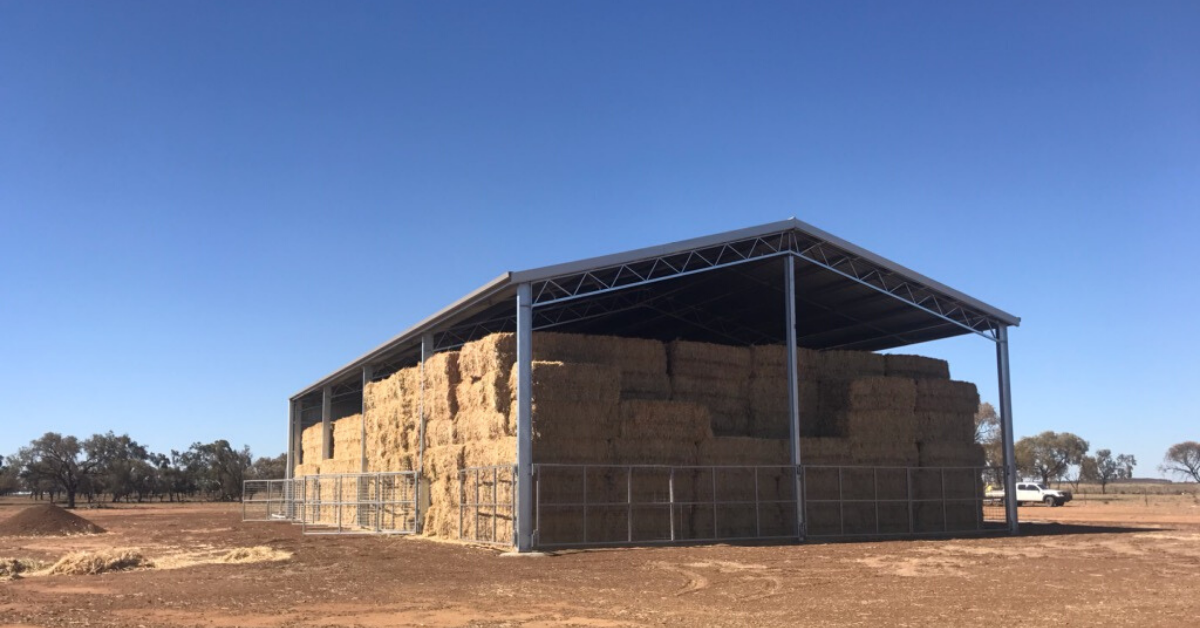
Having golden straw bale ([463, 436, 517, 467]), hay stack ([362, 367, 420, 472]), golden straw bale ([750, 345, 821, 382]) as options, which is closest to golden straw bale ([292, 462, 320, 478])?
hay stack ([362, 367, 420, 472])

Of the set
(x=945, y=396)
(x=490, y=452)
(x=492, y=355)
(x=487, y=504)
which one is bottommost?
(x=487, y=504)

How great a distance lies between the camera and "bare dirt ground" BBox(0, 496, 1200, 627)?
39.5ft

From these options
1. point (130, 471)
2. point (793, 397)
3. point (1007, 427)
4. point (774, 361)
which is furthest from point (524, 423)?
point (130, 471)

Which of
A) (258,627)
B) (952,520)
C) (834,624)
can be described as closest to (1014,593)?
(834,624)

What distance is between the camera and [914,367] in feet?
99.1

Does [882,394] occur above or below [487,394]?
below

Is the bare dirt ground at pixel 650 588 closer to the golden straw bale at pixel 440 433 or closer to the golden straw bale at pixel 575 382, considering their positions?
the golden straw bale at pixel 440 433

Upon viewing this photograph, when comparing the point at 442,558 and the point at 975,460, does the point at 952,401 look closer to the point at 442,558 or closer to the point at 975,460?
the point at 975,460

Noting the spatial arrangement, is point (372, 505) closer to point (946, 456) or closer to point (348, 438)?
point (348, 438)

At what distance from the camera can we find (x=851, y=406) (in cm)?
2784

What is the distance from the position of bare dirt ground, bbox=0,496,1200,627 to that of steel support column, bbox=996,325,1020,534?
523 cm

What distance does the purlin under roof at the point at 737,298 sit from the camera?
24750mm

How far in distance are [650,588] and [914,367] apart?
58.2 feet

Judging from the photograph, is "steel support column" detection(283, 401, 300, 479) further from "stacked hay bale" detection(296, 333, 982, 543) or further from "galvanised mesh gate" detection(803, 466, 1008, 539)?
"galvanised mesh gate" detection(803, 466, 1008, 539)
